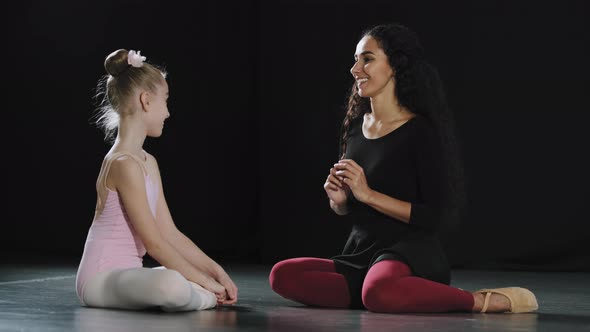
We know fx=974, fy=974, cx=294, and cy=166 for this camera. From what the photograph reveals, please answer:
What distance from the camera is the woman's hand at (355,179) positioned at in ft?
9.31

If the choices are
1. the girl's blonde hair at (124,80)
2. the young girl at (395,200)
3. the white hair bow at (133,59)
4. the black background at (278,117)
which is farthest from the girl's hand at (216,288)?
the black background at (278,117)

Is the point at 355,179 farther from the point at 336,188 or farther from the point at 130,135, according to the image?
the point at 130,135

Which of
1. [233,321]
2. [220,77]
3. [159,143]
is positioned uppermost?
[220,77]

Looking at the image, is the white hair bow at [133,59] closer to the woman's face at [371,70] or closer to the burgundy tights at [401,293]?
the woman's face at [371,70]

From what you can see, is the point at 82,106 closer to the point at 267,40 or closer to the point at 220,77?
the point at 220,77

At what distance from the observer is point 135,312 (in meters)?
2.65

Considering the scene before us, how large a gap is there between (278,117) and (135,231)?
3002 mm

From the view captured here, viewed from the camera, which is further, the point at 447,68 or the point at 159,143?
the point at 159,143

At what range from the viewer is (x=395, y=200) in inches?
113

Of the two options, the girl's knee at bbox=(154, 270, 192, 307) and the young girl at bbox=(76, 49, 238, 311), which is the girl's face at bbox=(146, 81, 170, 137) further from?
the girl's knee at bbox=(154, 270, 192, 307)

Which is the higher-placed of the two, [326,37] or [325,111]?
[326,37]

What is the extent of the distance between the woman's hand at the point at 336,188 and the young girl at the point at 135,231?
408 mm

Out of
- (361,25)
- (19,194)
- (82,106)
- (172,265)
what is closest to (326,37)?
(361,25)

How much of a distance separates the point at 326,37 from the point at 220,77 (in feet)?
3.18
